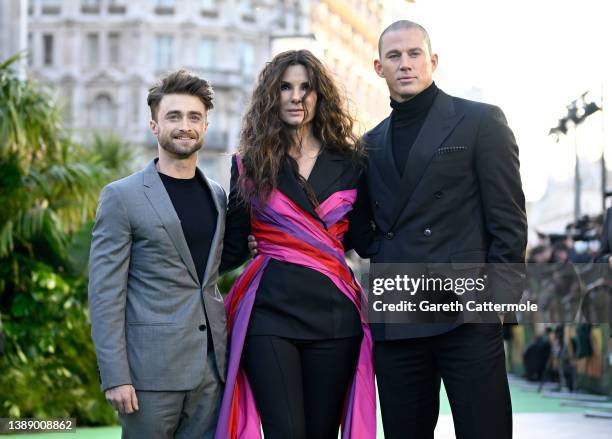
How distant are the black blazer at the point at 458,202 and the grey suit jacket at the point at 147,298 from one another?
2.54 ft

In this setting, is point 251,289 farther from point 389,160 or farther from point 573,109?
point 573,109

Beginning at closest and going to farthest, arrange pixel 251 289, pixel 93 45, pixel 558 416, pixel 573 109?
1. pixel 251 289
2. pixel 558 416
3. pixel 573 109
4. pixel 93 45

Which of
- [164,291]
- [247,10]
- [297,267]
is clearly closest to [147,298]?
[164,291]

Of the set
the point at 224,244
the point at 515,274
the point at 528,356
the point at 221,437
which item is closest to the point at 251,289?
the point at 224,244

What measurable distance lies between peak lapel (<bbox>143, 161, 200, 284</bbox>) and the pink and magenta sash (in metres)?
0.28

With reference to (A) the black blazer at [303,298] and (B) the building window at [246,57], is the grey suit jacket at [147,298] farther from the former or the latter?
→ (B) the building window at [246,57]

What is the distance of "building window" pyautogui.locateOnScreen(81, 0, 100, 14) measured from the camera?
6391 centimetres

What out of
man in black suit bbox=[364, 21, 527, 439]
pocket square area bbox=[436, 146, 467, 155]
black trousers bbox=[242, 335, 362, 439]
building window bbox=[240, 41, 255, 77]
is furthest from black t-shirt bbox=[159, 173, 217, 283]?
building window bbox=[240, 41, 255, 77]

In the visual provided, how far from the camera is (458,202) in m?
4.71

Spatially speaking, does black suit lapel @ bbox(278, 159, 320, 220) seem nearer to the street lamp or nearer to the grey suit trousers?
the grey suit trousers

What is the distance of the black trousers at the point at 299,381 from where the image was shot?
15.3 ft

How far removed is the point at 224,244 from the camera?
16.8 ft

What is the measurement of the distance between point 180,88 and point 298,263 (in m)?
0.91

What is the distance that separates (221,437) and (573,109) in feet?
44.5
